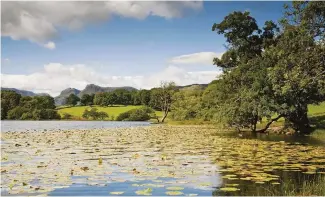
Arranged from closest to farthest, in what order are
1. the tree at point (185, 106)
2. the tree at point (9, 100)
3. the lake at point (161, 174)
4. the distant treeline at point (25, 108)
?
the lake at point (161, 174), the tree at point (185, 106), the distant treeline at point (25, 108), the tree at point (9, 100)

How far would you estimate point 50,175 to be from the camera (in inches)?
522

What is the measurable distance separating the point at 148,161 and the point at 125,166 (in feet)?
A: 5.81

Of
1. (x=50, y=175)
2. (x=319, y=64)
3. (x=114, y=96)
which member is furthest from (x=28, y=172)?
(x=114, y=96)

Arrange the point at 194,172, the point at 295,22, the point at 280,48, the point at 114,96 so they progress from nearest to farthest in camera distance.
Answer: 1. the point at 194,172
2. the point at 295,22
3. the point at 280,48
4. the point at 114,96

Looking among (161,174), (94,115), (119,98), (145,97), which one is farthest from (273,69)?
(119,98)

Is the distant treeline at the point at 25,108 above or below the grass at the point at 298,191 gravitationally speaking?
above

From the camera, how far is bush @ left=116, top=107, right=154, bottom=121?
104m

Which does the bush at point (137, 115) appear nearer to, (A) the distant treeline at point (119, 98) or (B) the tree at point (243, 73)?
(A) the distant treeline at point (119, 98)

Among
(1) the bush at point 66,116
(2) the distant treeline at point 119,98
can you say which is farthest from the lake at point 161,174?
(2) the distant treeline at point 119,98

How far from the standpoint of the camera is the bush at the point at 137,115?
104m

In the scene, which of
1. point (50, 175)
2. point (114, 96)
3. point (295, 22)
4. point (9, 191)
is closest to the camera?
point (9, 191)

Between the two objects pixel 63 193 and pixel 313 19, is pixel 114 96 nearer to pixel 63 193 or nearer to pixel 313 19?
pixel 313 19

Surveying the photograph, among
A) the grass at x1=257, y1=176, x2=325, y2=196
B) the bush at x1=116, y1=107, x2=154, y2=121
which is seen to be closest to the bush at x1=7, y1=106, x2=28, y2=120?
the bush at x1=116, y1=107, x2=154, y2=121

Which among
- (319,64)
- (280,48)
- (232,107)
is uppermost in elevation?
(280,48)
